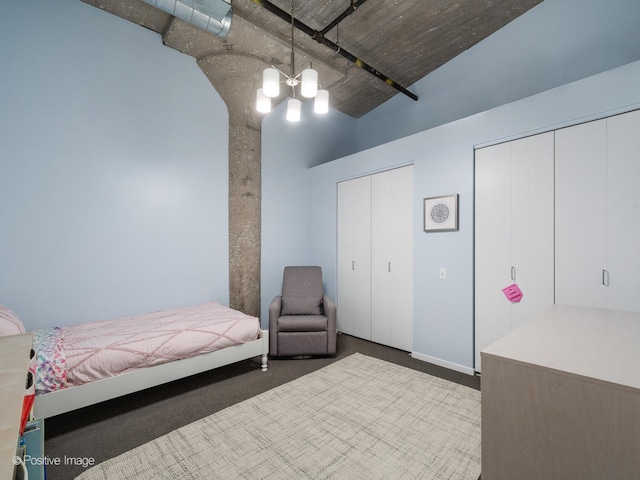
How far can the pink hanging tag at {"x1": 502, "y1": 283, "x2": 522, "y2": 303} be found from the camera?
2.52 m

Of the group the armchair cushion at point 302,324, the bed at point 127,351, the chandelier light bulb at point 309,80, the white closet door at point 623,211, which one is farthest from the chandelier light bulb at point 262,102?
the white closet door at point 623,211

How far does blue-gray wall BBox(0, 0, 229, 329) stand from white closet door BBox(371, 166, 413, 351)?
1.96 metres

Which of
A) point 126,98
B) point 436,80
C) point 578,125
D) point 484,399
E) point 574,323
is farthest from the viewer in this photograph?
point 436,80

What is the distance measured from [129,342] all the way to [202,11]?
2715 mm

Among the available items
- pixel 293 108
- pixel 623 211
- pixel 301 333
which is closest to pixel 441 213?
pixel 623 211

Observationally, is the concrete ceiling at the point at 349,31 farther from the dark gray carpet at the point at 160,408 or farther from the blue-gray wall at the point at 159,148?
the dark gray carpet at the point at 160,408

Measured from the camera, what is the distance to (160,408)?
2.21 metres

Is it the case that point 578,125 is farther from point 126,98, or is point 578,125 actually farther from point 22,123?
point 22,123

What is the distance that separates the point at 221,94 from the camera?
11.2ft

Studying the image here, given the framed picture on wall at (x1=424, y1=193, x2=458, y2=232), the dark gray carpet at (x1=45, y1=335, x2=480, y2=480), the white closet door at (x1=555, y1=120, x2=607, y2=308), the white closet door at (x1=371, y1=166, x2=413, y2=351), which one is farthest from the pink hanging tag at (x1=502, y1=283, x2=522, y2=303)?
the white closet door at (x1=371, y1=166, x2=413, y2=351)

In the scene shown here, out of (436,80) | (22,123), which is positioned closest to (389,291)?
(436,80)

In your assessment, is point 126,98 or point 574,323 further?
point 126,98

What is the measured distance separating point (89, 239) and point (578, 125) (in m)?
4.26

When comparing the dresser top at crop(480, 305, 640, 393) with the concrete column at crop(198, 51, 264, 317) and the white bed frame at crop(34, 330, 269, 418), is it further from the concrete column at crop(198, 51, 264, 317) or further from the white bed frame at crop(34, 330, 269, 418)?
the concrete column at crop(198, 51, 264, 317)
